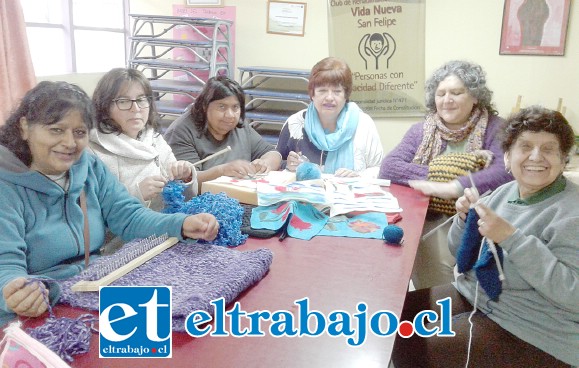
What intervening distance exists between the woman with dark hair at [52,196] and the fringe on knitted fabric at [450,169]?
99 cm

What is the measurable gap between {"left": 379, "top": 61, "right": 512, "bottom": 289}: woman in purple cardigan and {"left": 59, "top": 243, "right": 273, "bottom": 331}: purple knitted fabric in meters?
0.97

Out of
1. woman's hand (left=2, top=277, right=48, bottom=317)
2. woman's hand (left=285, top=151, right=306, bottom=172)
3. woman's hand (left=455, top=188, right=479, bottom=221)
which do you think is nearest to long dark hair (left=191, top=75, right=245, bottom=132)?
woman's hand (left=285, top=151, right=306, bottom=172)

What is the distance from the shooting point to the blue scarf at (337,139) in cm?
228

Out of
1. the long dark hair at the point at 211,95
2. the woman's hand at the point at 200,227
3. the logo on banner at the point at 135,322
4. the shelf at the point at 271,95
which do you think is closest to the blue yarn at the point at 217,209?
the woman's hand at the point at 200,227

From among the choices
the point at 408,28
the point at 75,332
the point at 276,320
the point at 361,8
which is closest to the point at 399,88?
the point at 408,28

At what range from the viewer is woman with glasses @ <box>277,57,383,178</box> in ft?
7.48

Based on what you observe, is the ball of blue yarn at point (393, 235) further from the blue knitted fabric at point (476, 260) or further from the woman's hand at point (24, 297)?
the woman's hand at point (24, 297)

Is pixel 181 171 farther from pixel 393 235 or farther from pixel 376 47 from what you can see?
pixel 376 47

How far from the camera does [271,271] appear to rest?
1.16 m

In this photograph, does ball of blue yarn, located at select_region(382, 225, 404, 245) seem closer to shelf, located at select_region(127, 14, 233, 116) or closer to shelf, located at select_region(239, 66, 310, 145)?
shelf, located at select_region(239, 66, 310, 145)

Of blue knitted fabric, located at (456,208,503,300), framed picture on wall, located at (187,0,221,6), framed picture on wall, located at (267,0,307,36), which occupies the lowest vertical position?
blue knitted fabric, located at (456,208,503,300)

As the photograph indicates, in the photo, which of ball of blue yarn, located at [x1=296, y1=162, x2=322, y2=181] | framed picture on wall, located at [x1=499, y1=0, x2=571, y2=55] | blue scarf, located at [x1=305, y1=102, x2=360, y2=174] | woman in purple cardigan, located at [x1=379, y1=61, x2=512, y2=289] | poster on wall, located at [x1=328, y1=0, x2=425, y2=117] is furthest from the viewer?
poster on wall, located at [x1=328, y1=0, x2=425, y2=117]

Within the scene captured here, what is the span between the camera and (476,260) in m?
1.45

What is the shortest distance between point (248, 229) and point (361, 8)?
2.12m
